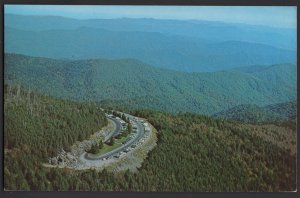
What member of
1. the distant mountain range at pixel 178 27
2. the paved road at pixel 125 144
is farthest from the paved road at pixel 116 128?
the distant mountain range at pixel 178 27

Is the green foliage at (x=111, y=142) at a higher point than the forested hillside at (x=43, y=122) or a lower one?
lower

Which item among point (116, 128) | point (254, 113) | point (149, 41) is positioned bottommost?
point (116, 128)

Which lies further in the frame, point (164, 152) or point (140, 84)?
point (140, 84)

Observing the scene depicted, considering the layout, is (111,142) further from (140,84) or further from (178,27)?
(178,27)

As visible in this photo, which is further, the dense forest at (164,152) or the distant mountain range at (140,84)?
the distant mountain range at (140,84)

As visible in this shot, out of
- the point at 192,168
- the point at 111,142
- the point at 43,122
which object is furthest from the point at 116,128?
the point at 192,168

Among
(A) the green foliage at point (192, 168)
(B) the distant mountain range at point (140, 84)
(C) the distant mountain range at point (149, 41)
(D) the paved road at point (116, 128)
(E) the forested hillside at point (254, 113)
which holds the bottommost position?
(A) the green foliage at point (192, 168)

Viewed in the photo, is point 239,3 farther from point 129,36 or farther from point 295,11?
point 129,36

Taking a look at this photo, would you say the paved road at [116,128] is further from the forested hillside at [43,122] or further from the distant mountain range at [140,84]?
the distant mountain range at [140,84]
